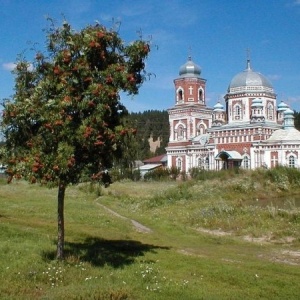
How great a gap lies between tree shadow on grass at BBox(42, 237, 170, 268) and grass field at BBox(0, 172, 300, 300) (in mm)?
31

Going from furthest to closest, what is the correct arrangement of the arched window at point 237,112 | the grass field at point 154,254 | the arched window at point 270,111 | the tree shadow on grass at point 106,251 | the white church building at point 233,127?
1. the arched window at point 237,112
2. the arched window at point 270,111
3. the white church building at point 233,127
4. the tree shadow on grass at point 106,251
5. the grass field at point 154,254

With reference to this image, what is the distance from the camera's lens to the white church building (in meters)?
73.1

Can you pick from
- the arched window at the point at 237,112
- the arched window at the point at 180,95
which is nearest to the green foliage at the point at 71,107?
the arched window at the point at 237,112

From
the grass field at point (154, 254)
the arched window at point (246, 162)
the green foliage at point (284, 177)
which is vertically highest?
the arched window at point (246, 162)

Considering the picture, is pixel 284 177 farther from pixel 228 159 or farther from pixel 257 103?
pixel 257 103

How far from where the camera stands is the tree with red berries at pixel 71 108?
11.8 m

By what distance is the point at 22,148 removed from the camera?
41.6 ft

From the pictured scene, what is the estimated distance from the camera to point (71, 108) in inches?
472

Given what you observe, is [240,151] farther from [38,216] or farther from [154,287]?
[154,287]

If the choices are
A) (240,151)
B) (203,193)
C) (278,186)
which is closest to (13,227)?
(203,193)

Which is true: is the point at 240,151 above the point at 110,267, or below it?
above

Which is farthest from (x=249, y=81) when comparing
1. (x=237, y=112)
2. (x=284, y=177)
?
(x=284, y=177)

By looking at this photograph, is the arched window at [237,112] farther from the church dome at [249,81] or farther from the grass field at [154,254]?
the grass field at [154,254]

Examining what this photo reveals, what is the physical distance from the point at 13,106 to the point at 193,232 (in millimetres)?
12287
